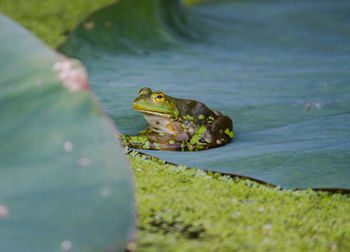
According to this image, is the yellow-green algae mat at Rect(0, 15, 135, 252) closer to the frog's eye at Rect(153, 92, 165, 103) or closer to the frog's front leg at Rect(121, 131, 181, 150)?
the frog's front leg at Rect(121, 131, 181, 150)

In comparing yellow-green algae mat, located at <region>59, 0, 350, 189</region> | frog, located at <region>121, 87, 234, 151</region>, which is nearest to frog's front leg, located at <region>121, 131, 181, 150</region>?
frog, located at <region>121, 87, 234, 151</region>

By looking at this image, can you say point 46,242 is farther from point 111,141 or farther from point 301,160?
point 301,160

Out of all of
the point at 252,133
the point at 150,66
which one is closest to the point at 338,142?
the point at 252,133

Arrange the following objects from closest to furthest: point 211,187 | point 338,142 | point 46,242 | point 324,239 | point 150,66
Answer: point 46,242
point 324,239
point 211,187
point 338,142
point 150,66

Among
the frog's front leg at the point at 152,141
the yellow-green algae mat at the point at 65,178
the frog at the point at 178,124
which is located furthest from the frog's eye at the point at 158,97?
the yellow-green algae mat at the point at 65,178

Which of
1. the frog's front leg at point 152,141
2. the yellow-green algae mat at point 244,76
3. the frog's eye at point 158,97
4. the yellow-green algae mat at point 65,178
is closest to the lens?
the yellow-green algae mat at point 65,178

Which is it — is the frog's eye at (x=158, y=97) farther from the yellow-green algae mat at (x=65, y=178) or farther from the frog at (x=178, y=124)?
the yellow-green algae mat at (x=65, y=178)
